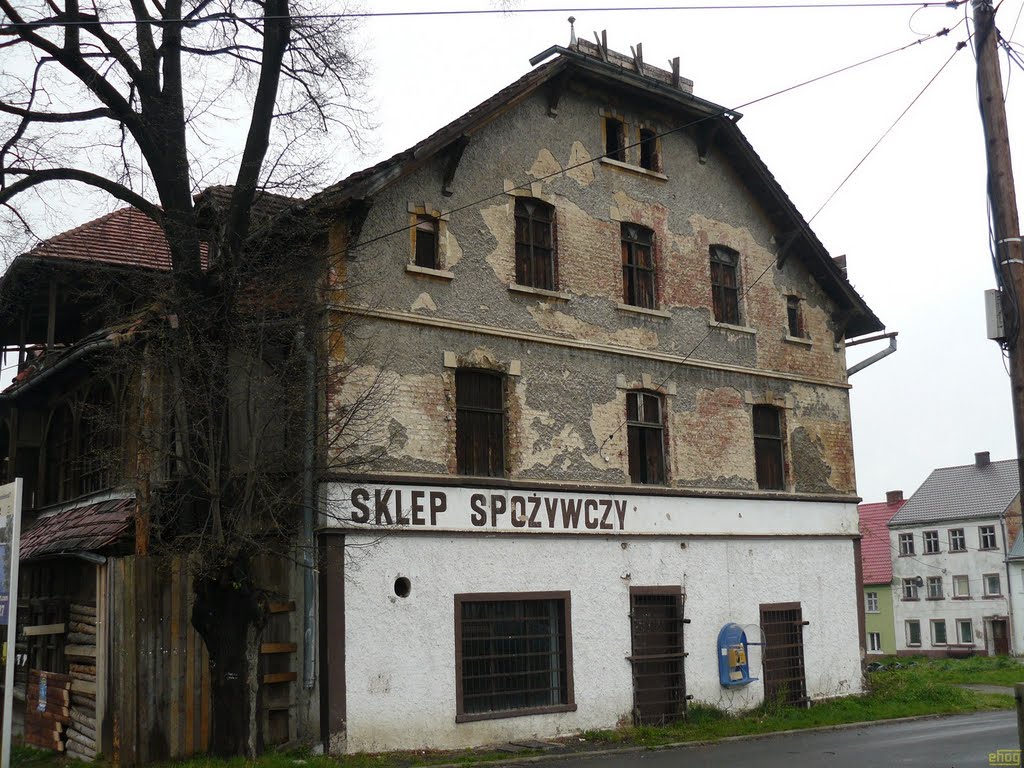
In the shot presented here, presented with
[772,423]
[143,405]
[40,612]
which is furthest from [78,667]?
[772,423]

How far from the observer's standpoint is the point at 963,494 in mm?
61031

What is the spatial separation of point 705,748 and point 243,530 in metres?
7.85

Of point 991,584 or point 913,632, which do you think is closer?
point 991,584

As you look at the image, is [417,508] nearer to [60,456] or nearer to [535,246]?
[535,246]

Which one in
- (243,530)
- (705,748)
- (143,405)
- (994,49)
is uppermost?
(994,49)

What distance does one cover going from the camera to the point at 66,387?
19953mm

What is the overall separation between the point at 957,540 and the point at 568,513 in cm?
4723

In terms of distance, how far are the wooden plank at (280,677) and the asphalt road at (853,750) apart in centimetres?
382

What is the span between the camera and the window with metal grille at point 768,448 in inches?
872

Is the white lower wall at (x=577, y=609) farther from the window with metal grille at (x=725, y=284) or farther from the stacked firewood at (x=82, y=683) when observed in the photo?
the window with metal grille at (x=725, y=284)

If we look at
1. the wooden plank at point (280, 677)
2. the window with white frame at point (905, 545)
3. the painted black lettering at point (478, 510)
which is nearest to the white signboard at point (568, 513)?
the painted black lettering at point (478, 510)

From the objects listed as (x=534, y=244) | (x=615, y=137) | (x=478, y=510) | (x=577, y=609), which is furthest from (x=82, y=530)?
(x=615, y=137)

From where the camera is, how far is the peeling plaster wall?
675 inches

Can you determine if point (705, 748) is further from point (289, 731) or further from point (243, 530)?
point (243, 530)
